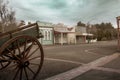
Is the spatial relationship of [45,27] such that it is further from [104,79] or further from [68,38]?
[104,79]

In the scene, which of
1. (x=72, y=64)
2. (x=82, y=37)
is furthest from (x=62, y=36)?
(x=72, y=64)

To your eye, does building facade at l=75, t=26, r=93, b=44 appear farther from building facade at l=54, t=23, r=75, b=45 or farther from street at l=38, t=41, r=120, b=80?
street at l=38, t=41, r=120, b=80

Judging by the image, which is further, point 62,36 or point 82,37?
point 82,37

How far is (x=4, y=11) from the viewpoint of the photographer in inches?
1256

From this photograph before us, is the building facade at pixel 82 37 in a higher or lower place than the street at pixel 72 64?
higher

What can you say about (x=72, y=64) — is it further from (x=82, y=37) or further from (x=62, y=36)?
(x=82, y=37)

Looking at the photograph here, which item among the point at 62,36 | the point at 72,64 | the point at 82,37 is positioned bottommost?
the point at 72,64

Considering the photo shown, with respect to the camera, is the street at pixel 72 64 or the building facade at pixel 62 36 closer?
the street at pixel 72 64

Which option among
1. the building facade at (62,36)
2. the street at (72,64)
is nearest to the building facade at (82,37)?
the building facade at (62,36)

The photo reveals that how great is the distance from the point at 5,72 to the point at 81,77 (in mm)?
3212

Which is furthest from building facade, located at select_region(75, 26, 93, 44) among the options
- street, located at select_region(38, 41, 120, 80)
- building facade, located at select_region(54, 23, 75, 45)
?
street, located at select_region(38, 41, 120, 80)

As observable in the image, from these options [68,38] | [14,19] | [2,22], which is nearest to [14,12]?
[14,19]

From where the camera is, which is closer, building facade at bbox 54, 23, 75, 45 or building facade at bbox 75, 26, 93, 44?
building facade at bbox 54, 23, 75, 45

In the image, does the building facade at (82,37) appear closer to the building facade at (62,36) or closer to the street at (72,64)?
the building facade at (62,36)
